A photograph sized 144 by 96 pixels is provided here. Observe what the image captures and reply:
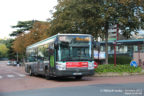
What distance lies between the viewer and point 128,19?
871 inches

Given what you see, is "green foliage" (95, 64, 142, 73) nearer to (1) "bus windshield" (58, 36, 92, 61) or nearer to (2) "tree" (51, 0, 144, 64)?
(2) "tree" (51, 0, 144, 64)

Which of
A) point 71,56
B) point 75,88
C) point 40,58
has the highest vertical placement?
point 71,56

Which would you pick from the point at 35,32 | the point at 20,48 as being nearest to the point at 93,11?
the point at 35,32

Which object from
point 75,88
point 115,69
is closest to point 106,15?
point 115,69

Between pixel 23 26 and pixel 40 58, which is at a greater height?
pixel 23 26

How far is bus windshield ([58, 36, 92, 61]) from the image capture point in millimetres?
16047

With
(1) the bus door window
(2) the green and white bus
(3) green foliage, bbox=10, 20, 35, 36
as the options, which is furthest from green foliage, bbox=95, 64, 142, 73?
(3) green foliage, bbox=10, 20, 35, 36

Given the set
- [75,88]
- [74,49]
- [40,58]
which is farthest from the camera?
[40,58]

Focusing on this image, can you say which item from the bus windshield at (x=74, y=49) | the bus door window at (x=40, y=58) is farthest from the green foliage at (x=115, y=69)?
the bus windshield at (x=74, y=49)

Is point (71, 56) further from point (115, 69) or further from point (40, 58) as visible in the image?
point (115, 69)

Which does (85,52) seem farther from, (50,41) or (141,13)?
(141,13)

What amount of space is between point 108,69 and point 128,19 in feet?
15.7

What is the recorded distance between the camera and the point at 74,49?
16.1m

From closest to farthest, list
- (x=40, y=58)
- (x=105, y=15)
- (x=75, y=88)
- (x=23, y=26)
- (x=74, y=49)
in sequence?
(x=75, y=88)
(x=74, y=49)
(x=40, y=58)
(x=105, y=15)
(x=23, y=26)
